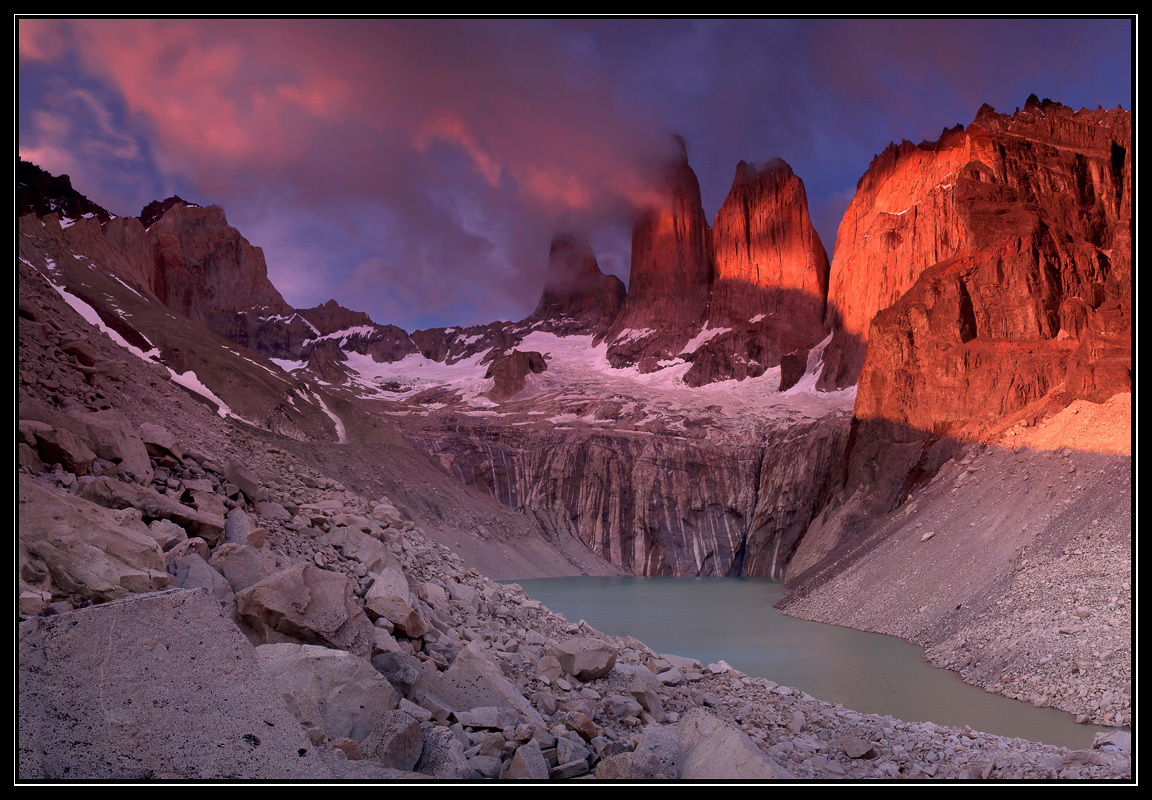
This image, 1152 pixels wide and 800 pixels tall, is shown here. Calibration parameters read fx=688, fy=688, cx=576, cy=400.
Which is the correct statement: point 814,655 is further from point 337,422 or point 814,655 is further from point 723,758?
point 337,422

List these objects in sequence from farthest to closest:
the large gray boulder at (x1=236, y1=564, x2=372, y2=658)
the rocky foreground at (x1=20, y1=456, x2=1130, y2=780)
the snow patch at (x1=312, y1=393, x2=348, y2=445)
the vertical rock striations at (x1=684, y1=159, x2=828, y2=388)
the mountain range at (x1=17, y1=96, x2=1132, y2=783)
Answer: the vertical rock striations at (x1=684, y1=159, x2=828, y2=388) < the snow patch at (x1=312, y1=393, x2=348, y2=445) < the mountain range at (x1=17, y1=96, x2=1132, y2=783) < the large gray boulder at (x1=236, y1=564, x2=372, y2=658) < the rocky foreground at (x1=20, y1=456, x2=1130, y2=780)

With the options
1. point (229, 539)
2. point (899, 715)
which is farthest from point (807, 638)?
point (229, 539)

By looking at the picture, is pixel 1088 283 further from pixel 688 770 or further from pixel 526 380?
pixel 526 380

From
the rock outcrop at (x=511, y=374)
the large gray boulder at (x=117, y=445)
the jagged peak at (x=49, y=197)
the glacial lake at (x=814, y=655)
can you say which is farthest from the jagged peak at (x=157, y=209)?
the large gray boulder at (x=117, y=445)

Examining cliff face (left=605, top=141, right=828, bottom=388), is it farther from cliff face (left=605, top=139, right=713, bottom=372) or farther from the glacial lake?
the glacial lake

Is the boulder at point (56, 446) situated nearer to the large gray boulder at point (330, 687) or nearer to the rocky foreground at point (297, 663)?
the rocky foreground at point (297, 663)

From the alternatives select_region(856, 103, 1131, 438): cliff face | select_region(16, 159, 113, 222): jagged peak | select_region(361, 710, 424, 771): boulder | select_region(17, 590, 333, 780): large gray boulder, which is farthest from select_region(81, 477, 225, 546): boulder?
select_region(856, 103, 1131, 438): cliff face

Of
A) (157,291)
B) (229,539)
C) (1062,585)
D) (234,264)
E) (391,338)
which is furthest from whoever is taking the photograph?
(391,338)
